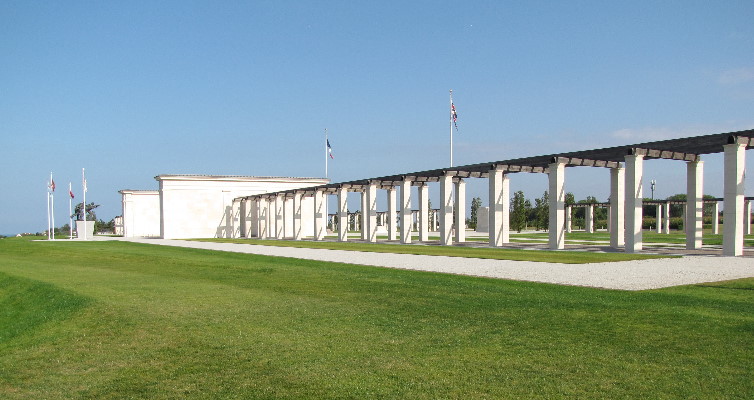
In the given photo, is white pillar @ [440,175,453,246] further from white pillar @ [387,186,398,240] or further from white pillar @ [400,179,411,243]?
white pillar @ [387,186,398,240]

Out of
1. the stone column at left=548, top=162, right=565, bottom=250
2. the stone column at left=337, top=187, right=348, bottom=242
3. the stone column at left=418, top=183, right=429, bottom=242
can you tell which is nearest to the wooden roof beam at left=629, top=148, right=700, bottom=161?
the stone column at left=548, top=162, right=565, bottom=250

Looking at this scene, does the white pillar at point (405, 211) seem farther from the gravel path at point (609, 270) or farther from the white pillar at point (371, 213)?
the gravel path at point (609, 270)

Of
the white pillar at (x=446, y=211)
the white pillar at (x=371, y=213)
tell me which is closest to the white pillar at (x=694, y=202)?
the white pillar at (x=446, y=211)

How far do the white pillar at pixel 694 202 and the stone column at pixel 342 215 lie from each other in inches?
1024

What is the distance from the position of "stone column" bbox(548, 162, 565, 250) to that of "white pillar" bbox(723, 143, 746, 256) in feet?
26.2

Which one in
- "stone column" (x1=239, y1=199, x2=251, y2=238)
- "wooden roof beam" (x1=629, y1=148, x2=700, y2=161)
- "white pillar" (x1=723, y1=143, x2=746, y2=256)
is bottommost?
"stone column" (x1=239, y1=199, x2=251, y2=238)

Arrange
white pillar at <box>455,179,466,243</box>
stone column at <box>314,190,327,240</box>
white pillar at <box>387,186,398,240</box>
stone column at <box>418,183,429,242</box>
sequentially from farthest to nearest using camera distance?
1. stone column at <box>314,190,327,240</box>
2. white pillar at <box>387,186,398,240</box>
3. stone column at <box>418,183,429,242</box>
4. white pillar at <box>455,179,466,243</box>

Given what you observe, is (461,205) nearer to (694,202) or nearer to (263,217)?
(694,202)

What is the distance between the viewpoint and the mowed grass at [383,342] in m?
6.82

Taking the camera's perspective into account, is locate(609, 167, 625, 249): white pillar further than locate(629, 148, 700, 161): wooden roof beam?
Yes

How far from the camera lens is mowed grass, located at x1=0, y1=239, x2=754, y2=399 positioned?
22.4ft

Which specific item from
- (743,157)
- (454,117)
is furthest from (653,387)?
(454,117)

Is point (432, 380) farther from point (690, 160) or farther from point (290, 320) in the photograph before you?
point (690, 160)

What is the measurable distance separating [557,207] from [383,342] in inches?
966
